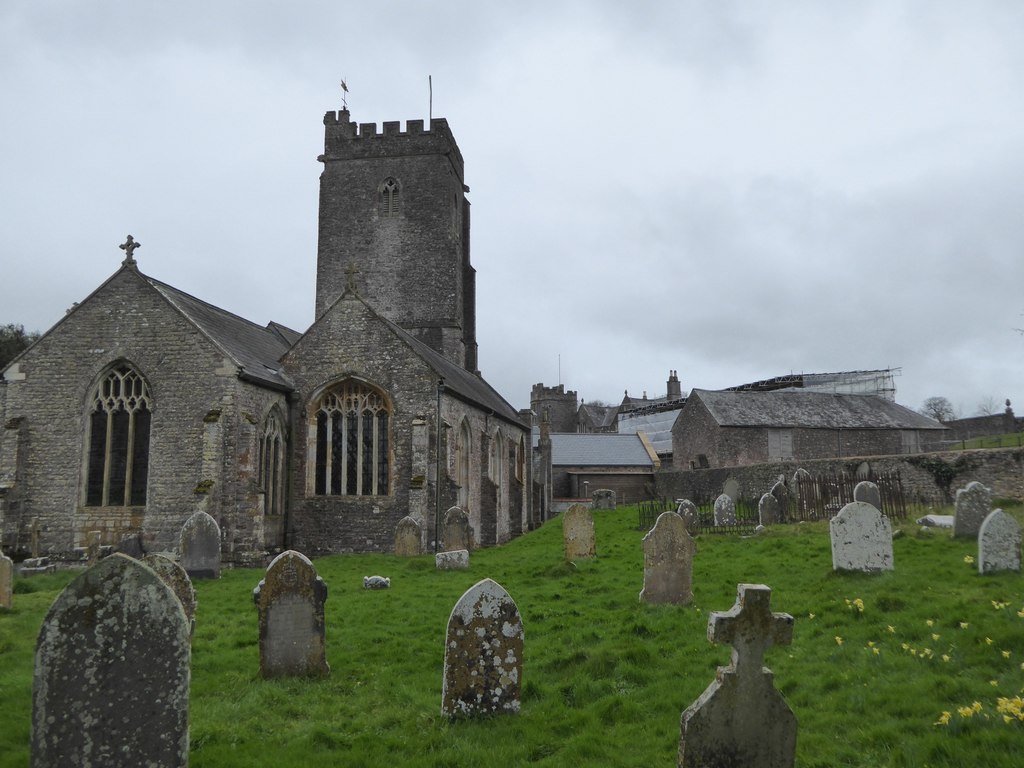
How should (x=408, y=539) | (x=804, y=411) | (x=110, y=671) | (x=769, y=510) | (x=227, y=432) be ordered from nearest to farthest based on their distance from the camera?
1. (x=110, y=671)
2. (x=227, y=432)
3. (x=408, y=539)
4. (x=769, y=510)
5. (x=804, y=411)

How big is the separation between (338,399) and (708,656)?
13.6 m

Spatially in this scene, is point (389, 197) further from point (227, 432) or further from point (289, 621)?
point (289, 621)

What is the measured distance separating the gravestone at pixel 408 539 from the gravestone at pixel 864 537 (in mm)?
9527

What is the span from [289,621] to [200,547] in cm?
744

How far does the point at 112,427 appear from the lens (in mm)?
16891

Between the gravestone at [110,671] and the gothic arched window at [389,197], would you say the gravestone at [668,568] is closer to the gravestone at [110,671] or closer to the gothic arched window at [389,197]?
the gravestone at [110,671]

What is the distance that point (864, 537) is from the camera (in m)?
10.0

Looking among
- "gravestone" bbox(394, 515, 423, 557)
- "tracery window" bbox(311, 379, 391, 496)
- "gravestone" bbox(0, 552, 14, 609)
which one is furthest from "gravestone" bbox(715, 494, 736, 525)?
"gravestone" bbox(0, 552, 14, 609)

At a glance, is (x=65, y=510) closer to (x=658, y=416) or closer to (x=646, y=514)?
(x=646, y=514)

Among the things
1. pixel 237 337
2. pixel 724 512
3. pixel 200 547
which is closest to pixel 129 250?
pixel 237 337

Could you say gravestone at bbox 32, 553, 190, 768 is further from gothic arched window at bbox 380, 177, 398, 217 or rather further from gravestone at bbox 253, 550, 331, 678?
gothic arched window at bbox 380, 177, 398, 217

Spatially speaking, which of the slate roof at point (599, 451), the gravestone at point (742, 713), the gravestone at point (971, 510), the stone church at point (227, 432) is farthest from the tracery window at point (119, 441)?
the slate roof at point (599, 451)

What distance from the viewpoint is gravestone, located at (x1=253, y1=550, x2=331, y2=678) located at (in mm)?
6832

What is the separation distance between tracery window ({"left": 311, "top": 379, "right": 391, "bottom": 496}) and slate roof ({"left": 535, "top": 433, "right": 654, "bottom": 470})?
24.0 meters
